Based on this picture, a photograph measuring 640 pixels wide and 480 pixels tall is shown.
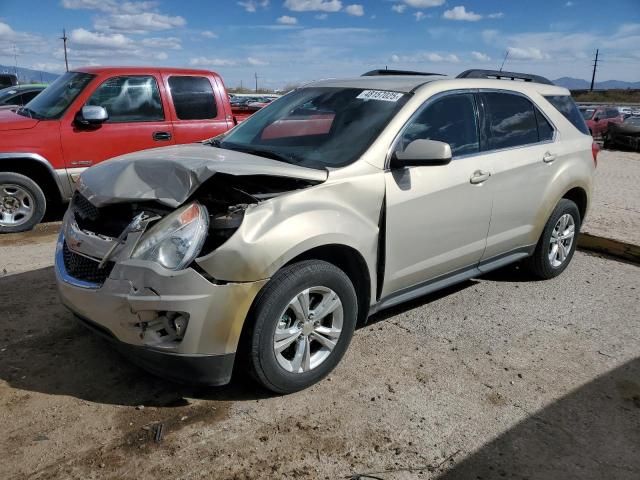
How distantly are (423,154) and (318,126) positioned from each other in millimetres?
870

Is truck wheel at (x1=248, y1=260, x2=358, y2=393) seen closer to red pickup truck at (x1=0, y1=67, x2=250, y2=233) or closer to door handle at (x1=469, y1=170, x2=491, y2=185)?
door handle at (x1=469, y1=170, x2=491, y2=185)

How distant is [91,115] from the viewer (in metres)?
6.36

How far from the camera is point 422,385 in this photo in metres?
3.38

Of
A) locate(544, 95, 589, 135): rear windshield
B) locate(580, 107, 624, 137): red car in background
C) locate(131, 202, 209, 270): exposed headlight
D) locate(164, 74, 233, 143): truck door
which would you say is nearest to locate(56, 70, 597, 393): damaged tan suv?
locate(131, 202, 209, 270): exposed headlight

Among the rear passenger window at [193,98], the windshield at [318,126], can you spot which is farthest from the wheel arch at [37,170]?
the windshield at [318,126]

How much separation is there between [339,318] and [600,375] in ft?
5.72

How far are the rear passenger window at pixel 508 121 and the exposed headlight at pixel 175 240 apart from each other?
2410 mm

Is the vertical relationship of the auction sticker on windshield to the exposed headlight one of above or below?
above

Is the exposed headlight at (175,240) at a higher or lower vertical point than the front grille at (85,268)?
higher

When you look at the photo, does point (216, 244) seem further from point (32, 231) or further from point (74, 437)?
point (32, 231)

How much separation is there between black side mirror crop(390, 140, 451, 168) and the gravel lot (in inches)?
50.3

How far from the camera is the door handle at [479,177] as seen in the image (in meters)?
3.99

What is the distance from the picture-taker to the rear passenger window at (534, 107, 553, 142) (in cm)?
477

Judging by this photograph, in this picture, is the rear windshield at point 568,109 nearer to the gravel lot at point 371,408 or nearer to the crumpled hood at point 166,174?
the gravel lot at point 371,408
